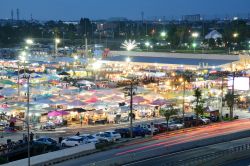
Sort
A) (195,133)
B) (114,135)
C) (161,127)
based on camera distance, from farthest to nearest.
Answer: (161,127), (195,133), (114,135)

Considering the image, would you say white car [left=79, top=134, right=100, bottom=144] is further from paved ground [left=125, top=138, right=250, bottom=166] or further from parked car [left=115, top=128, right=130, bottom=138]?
paved ground [left=125, top=138, right=250, bottom=166]

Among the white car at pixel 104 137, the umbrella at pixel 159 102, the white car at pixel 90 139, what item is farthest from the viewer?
the umbrella at pixel 159 102

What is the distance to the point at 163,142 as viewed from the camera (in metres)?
13.7

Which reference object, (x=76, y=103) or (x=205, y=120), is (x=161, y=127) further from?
(x=76, y=103)

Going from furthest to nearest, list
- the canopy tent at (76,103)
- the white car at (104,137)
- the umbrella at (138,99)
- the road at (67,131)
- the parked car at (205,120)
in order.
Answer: the umbrella at (138,99), the canopy tent at (76,103), the parked car at (205,120), the road at (67,131), the white car at (104,137)

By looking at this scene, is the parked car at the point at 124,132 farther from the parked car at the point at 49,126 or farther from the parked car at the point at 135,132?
the parked car at the point at 49,126

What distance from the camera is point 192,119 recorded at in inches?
684

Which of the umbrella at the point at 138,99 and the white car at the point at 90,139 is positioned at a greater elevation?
the umbrella at the point at 138,99

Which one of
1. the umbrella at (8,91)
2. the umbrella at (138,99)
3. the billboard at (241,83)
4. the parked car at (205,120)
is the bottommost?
the parked car at (205,120)

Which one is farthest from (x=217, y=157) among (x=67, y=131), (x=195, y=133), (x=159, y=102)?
(x=159, y=102)

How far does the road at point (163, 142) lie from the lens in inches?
475

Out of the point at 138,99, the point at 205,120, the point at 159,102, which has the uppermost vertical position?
the point at 138,99

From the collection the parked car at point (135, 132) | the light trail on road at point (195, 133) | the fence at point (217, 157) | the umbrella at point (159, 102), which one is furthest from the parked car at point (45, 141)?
the umbrella at point (159, 102)

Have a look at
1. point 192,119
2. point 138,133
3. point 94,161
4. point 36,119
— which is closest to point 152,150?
point 94,161
